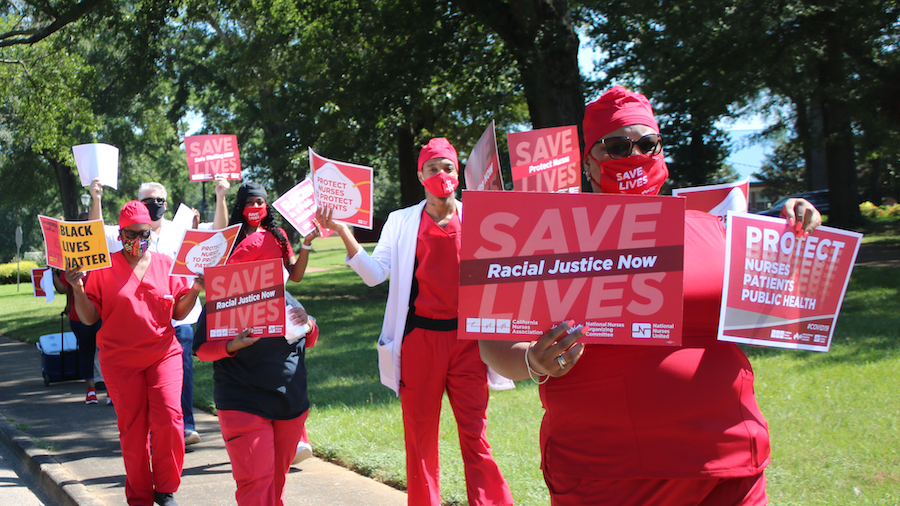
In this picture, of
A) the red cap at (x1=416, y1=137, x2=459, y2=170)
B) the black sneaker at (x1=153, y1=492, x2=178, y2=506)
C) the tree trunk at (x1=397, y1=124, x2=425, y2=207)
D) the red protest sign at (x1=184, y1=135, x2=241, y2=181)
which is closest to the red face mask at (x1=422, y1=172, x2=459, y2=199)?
the red cap at (x1=416, y1=137, x2=459, y2=170)

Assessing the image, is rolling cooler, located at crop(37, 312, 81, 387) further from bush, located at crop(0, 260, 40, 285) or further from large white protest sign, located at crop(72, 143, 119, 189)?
bush, located at crop(0, 260, 40, 285)

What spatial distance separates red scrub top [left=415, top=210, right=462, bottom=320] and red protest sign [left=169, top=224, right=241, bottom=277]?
3.57 ft

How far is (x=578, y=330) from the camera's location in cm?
191

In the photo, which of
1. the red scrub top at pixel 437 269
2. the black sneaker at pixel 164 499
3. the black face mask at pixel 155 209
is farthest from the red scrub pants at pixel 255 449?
the black face mask at pixel 155 209

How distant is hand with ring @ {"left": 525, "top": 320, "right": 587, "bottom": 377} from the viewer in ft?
6.29

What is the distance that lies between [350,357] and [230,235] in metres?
6.08

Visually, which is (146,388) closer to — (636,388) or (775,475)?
(636,388)

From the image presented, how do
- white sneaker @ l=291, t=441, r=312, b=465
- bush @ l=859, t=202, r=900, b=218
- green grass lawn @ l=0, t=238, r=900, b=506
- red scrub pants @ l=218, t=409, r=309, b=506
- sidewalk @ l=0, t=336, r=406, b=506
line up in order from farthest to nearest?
1. bush @ l=859, t=202, r=900, b=218
2. white sneaker @ l=291, t=441, r=312, b=465
3. sidewalk @ l=0, t=336, r=406, b=506
4. green grass lawn @ l=0, t=238, r=900, b=506
5. red scrub pants @ l=218, t=409, r=309, b=506

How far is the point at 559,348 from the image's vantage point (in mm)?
1919

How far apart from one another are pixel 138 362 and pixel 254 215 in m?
1.24

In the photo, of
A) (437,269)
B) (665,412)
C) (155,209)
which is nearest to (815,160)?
(155,209)

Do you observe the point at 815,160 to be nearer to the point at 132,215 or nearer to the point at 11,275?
the point at 132,215

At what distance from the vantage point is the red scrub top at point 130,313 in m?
4.75

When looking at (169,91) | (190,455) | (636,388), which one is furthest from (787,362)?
(169,91)
